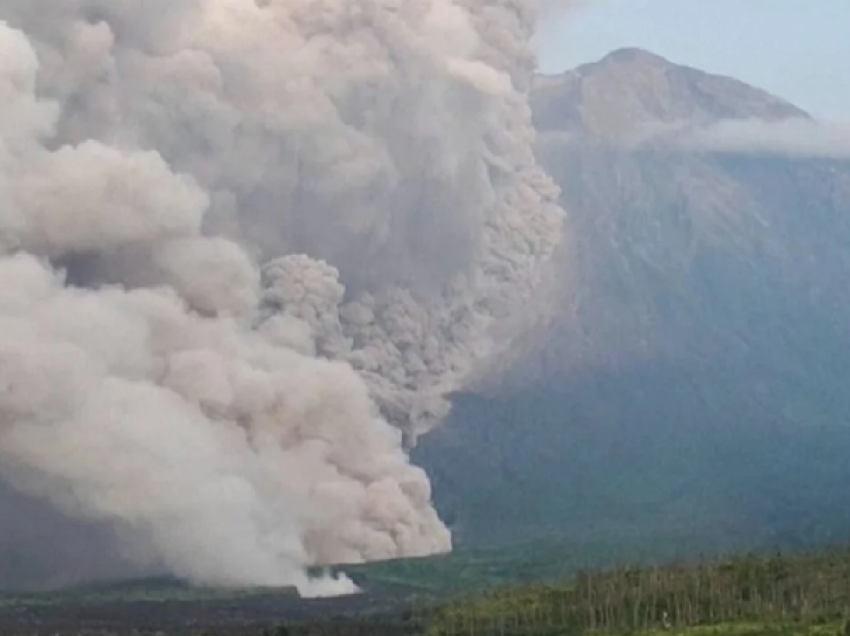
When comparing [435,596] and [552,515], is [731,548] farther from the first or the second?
[552,515]

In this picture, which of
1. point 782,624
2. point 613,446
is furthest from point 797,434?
point 782,624

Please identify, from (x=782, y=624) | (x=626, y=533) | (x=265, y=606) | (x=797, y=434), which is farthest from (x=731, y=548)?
(x=797, y=434)

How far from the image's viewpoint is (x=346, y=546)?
98188 mm

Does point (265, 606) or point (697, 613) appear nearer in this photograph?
point (697, 613)

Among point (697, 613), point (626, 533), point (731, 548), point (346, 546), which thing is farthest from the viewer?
point (626, 533)

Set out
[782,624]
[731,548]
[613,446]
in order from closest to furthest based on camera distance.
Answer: [782,624]
[731,548]
[613,446]

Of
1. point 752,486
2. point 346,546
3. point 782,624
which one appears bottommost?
point 782,624

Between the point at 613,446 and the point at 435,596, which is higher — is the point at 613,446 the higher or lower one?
the higher one

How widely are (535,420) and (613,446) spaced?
9689mm

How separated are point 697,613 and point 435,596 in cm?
2605

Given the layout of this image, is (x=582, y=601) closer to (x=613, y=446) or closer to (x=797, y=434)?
(x=613, y=446)

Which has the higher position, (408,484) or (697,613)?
(408,484)

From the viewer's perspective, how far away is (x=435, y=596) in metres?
91.4

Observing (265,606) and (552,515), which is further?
(552,515)
